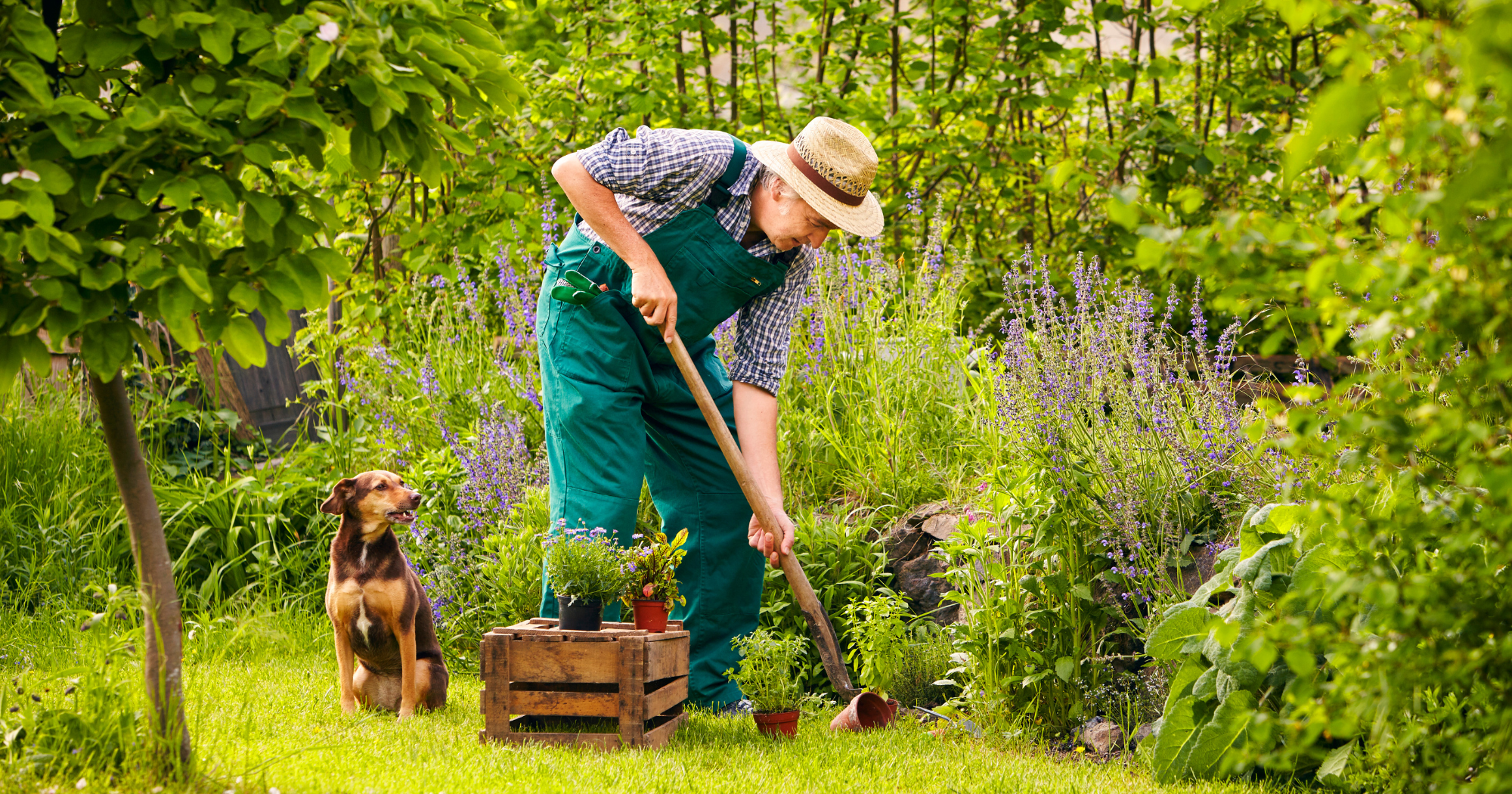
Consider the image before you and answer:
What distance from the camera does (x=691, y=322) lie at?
11.2 feet

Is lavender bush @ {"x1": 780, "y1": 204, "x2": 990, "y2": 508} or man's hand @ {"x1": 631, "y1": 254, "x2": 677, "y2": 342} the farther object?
lavender bush @ {"x1": 780, "y1": 204, "x2": 990, "y2": 508}

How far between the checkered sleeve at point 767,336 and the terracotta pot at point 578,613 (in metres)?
0.92

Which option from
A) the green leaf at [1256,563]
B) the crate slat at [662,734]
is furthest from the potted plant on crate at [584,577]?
the green leaf at [1256,563]

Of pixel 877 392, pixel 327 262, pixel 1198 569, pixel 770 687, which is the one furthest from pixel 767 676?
pixel 327 262

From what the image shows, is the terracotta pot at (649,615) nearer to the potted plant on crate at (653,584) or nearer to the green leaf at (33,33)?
the potted plant on crate at (653,584)

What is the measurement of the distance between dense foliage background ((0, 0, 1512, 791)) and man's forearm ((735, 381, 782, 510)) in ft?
1.69

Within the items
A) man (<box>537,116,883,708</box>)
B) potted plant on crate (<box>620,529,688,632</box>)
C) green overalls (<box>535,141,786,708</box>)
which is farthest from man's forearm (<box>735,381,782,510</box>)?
potted plant on crate (<box>620,529,688,632</box>)

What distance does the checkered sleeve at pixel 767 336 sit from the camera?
3451mm

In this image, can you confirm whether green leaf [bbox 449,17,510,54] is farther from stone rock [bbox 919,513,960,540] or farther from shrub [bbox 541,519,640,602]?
stone rock [bbox 919,513,960,540]

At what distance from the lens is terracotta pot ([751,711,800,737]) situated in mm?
3068

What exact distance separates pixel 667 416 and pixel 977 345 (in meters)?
2.90

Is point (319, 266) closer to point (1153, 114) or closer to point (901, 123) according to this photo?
point (901, 123)

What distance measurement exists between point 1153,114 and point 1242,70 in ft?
3.72

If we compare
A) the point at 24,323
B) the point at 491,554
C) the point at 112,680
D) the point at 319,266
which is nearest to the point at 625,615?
the point at 491,554
